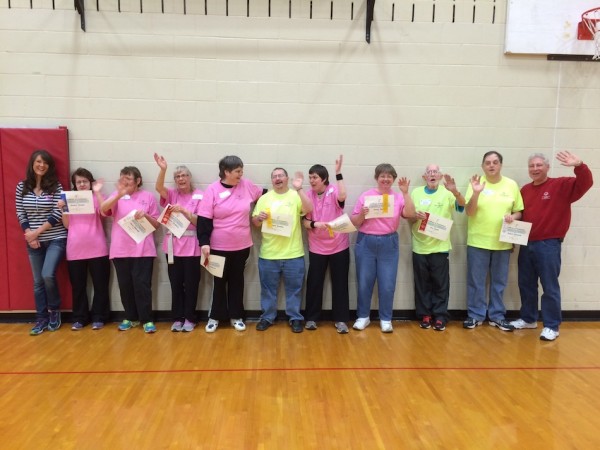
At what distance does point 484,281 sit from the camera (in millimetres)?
4297

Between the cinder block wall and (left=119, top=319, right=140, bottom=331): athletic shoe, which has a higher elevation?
the cinder block wall

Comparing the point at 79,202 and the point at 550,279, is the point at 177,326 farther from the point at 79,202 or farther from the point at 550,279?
the point at 550,279

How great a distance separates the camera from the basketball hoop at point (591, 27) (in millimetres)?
4219

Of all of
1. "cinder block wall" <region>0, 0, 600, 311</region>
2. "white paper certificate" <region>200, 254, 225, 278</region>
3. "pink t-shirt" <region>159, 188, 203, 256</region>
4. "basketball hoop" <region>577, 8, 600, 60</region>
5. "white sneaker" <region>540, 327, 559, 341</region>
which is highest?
"basketball hoop" <region>577, 8, 600, 60</region>

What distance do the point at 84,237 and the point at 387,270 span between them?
2.93 meters

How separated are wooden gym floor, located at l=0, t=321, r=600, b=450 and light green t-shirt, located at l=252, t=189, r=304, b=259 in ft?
2.49

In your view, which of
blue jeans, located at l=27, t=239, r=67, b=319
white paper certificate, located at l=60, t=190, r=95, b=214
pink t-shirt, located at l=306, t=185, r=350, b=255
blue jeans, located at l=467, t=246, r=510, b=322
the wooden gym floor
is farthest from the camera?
blue jeans, located at l=467, t=246, r=510, b=322

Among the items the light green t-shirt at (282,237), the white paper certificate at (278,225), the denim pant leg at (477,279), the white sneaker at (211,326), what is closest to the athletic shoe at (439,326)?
the denim pant leg at (477,279)

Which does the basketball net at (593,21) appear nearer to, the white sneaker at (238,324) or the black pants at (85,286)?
the white sneaker at (238,324)

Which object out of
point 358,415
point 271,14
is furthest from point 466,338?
point 271,14

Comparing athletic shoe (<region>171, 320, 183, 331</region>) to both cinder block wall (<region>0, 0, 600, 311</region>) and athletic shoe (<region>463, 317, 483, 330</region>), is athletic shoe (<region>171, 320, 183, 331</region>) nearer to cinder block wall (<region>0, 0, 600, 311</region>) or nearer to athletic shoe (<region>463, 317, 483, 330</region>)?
cinder block wall (<region>0, 0, 600, 311</region>)

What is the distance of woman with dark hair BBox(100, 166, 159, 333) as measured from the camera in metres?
4.09

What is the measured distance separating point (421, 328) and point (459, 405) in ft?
4.93

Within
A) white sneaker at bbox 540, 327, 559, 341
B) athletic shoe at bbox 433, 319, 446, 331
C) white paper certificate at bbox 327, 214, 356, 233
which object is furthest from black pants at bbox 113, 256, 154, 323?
white sneaker at bbox 540, 327, 559, 341
